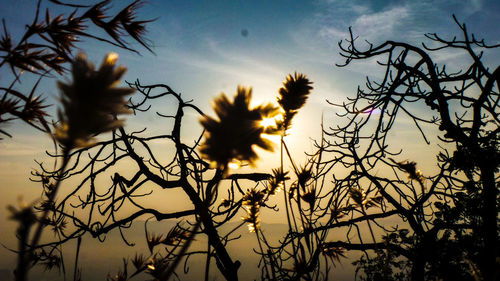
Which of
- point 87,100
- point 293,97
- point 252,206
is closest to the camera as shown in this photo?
point 87,100

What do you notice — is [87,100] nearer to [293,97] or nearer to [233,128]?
[233,128]

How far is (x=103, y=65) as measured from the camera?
0.77 meters

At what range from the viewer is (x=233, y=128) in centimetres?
93

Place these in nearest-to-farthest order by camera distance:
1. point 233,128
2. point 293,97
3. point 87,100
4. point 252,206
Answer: point 87,100
point 233,128
point 293,97
point 252,206

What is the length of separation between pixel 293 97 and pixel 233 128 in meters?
0.79

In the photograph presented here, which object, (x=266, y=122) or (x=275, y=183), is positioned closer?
(x=266, y=122)

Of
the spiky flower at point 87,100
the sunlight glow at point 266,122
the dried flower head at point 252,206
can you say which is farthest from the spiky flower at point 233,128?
the dried flower head at point 252,206

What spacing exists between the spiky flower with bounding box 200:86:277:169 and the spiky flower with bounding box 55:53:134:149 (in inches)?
11.5

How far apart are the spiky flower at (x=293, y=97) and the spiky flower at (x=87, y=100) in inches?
39.0

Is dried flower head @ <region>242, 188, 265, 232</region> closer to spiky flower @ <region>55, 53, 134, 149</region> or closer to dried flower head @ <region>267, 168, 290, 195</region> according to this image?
dried flower head @ <region>267, 168, 290, 195</region>

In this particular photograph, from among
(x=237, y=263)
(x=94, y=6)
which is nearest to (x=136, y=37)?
(x=94, y=6)

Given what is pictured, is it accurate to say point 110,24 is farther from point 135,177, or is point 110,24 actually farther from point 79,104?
point 79,104

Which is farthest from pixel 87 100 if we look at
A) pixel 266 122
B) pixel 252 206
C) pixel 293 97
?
pixel 252 206

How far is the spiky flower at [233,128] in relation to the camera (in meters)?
0.94
